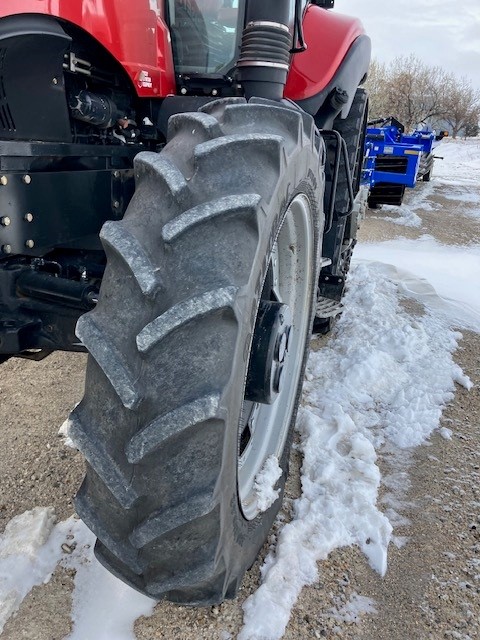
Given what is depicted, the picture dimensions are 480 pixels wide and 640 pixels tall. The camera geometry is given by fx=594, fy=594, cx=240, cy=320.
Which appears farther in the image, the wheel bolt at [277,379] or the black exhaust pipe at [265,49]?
the black exhaust pipe at [265,49]

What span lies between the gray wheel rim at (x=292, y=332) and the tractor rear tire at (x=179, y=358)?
0.49m

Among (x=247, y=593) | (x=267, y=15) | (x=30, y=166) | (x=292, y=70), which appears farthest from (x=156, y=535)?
(x=292, y=70)

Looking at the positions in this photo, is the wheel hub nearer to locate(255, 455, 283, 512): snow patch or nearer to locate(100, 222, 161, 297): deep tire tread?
locate(255, 455, 283, 512): snow patch

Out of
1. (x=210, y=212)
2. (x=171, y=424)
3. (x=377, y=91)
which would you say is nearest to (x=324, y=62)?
(x=210, y=212)

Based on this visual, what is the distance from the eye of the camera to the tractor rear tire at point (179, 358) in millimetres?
1208

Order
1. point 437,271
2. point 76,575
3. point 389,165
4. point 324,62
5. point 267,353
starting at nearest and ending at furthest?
point 267,353 < point 76,575 < point 324,62 < point 437,271 < point 389,165

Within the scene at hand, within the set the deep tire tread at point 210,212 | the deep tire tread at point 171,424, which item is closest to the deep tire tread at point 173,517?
the deep tire tread at point 171,424

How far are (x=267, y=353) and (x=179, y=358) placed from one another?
0.46 metres

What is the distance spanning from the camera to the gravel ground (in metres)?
1.69

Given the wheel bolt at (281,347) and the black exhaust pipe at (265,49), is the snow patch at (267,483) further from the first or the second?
the black exhaust pipe at (265,49)

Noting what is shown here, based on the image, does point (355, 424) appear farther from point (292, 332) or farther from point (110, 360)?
point (110, 360)

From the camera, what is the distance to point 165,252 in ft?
4.17

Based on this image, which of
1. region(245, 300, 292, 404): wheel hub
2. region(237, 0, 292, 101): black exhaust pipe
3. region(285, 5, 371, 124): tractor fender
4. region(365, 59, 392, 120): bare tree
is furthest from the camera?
region(365, 59, 392, 120): bare tree

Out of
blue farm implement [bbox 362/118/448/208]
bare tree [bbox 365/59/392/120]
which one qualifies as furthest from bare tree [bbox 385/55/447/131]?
blue farm implement [bbox 362/118/448/208]
